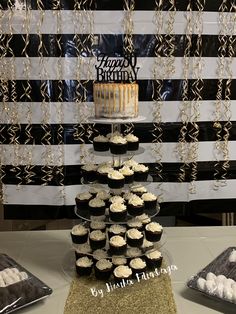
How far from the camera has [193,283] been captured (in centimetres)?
146

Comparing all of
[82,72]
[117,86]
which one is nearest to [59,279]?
[117,86]

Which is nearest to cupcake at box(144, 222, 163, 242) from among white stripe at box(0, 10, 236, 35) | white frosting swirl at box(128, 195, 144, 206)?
white frosting swirl at box(128, 195, 144, 206)

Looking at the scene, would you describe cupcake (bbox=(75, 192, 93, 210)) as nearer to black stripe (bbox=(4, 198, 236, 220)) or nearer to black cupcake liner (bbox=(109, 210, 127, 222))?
black cupcake liner (bbox=(109, 210, 127, 222))

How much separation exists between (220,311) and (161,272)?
30 centimetres

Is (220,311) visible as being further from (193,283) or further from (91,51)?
(91,51)

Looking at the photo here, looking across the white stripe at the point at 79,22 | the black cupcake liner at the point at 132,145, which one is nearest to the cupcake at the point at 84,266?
the black cupcake liner at the point at 132,145

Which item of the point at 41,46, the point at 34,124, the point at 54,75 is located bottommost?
the point at 34,124

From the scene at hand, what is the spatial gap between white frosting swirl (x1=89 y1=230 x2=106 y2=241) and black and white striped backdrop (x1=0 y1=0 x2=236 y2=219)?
0.67 m

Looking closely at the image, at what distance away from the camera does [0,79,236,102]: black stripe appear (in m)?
2.16

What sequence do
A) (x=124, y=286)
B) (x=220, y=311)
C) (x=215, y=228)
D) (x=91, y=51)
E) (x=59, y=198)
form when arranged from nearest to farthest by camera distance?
(x=220, y=311), (x=124, y=286), (x=215, y=228), (x=91, y=51), (x=59, y=198)

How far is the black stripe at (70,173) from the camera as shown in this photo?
225 centimetres

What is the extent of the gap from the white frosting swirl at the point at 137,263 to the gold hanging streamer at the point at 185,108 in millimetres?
824

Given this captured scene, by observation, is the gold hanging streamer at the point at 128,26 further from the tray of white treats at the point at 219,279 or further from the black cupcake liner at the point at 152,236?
the tray of white treats at the point at 219,279

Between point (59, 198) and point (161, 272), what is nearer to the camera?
point (161, 272)
